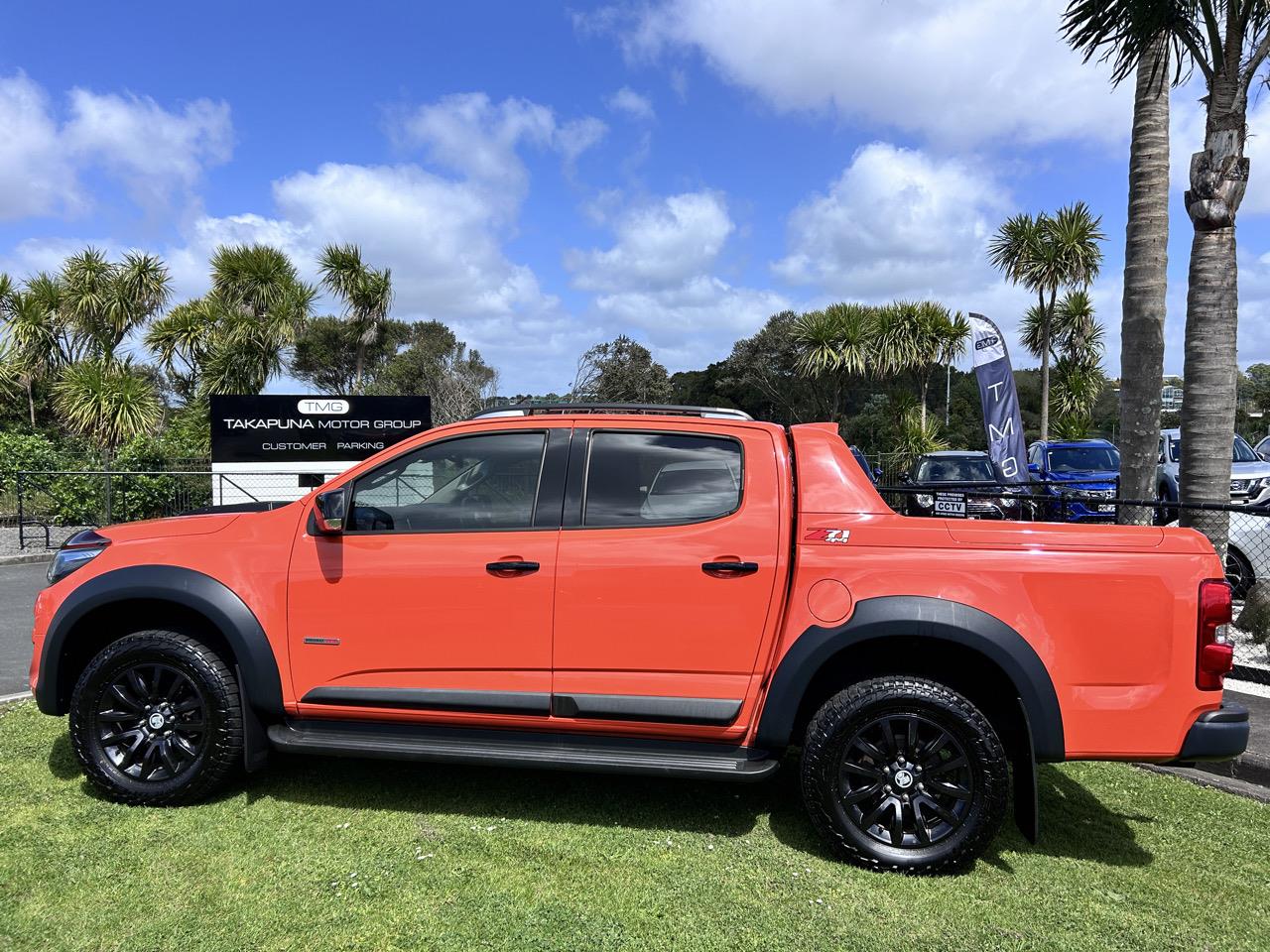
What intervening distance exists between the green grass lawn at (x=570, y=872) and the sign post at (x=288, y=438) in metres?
9.60

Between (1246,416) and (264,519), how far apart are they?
62.5 meters

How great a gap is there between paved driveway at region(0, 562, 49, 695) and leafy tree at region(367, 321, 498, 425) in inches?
479

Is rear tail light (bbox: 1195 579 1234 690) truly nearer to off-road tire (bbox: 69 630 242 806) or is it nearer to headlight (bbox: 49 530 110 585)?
off-road tire (bbox: 69 630 242 806)

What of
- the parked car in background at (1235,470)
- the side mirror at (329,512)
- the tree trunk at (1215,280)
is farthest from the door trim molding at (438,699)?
the parked car in background at (1235,470)

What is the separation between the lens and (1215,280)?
6.21 m

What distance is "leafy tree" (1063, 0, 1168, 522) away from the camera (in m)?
6.39

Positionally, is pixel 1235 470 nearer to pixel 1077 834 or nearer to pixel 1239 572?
pixel 1239 572

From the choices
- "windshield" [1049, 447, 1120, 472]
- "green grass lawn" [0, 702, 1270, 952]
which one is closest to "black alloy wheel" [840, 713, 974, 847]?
"green grass lawn" [0, 702, 1270, 952]

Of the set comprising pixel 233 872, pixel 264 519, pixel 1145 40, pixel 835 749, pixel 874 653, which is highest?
pixel 1145 40

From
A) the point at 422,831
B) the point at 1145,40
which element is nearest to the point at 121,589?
the point at 422,831

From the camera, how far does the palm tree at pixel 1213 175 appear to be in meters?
6.12

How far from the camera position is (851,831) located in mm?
3348

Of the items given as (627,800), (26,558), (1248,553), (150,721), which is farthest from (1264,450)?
(26,558)

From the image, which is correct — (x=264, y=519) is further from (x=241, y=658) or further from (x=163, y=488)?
(x=163, y=488)
